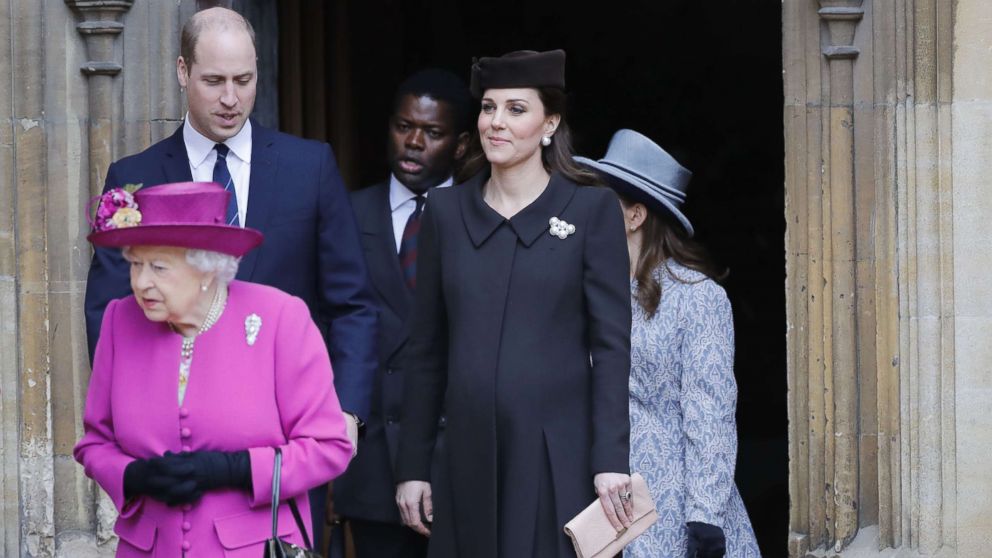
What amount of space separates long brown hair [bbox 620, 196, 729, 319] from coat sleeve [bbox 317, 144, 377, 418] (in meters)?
0.76

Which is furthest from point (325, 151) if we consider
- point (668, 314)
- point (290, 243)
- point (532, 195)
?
point (668, 314)

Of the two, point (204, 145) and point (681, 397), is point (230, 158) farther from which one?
point (681, 397)

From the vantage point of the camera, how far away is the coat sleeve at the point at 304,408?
12.9 ft

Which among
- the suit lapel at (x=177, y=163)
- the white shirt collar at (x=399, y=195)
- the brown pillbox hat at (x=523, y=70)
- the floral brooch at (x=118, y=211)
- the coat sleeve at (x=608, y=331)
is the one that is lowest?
the coat sleeve at (x=608, y=331)

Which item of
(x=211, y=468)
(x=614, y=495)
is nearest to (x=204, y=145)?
(x=211, y=468)

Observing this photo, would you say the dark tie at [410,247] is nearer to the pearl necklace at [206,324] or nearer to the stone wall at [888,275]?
the stone wall at [888,275]

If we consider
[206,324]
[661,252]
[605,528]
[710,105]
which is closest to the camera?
[206,324]

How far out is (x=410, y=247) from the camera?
211 inches

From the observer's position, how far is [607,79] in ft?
34.6

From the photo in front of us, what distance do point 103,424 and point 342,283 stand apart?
0.98 metres

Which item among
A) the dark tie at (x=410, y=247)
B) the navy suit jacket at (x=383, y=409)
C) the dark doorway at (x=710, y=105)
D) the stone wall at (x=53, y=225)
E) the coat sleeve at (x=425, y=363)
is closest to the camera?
the coat sleeve at (x=425, y=363)

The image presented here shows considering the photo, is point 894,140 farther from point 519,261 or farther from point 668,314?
point 519,261

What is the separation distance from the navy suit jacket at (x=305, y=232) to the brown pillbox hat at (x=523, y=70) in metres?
0.61

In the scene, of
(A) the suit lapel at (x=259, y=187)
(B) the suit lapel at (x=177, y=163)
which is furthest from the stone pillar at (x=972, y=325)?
(B) the suit lapel at (x=177, y=163)
